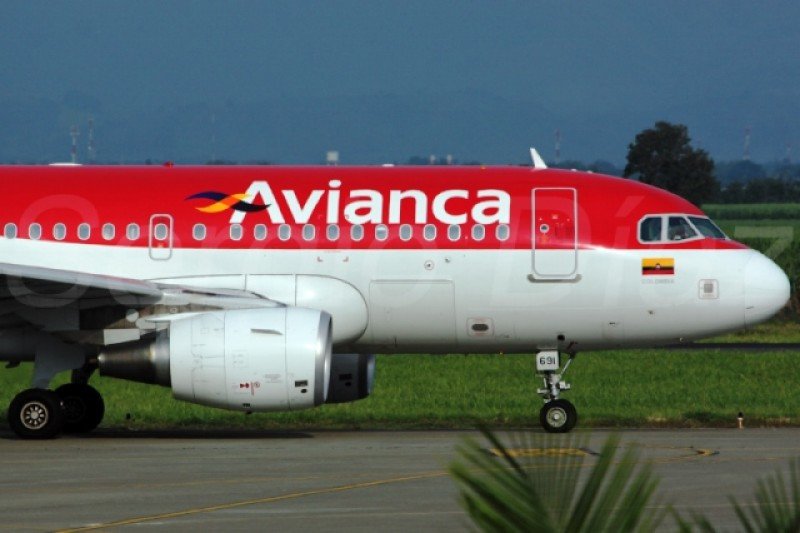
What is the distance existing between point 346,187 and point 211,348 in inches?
149

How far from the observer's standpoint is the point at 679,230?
20828 mm

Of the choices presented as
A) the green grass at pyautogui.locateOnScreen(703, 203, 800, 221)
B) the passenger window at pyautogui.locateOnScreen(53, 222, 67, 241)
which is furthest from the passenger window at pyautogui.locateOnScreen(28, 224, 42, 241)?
the green grass at pyautogui.locateOnScreen(703, 203, 800, 221)

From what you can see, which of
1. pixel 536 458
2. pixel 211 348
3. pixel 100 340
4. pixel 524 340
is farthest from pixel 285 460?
pixel 536 458

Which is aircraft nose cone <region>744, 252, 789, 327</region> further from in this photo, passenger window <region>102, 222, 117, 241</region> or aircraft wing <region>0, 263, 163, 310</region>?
passenger window <region>102, 222, 117, 241</region>

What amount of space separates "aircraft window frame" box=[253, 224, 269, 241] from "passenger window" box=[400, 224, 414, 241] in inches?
76.3

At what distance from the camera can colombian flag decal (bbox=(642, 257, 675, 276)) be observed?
20.6 meters

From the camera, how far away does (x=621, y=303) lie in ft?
67.5

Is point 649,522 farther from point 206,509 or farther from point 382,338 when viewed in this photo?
point 382,338

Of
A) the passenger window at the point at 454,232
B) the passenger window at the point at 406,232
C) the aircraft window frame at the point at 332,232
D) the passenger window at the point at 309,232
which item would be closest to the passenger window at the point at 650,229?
the passenger window at the point at 454,232

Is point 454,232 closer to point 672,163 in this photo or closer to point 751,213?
point 751,213

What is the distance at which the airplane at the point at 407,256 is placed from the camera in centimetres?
2030

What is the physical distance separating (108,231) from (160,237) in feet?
2.52

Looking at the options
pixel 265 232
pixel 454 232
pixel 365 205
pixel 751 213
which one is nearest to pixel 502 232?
pixel 454 232

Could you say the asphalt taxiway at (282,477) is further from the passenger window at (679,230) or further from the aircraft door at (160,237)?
the passenger window at (679,230)
